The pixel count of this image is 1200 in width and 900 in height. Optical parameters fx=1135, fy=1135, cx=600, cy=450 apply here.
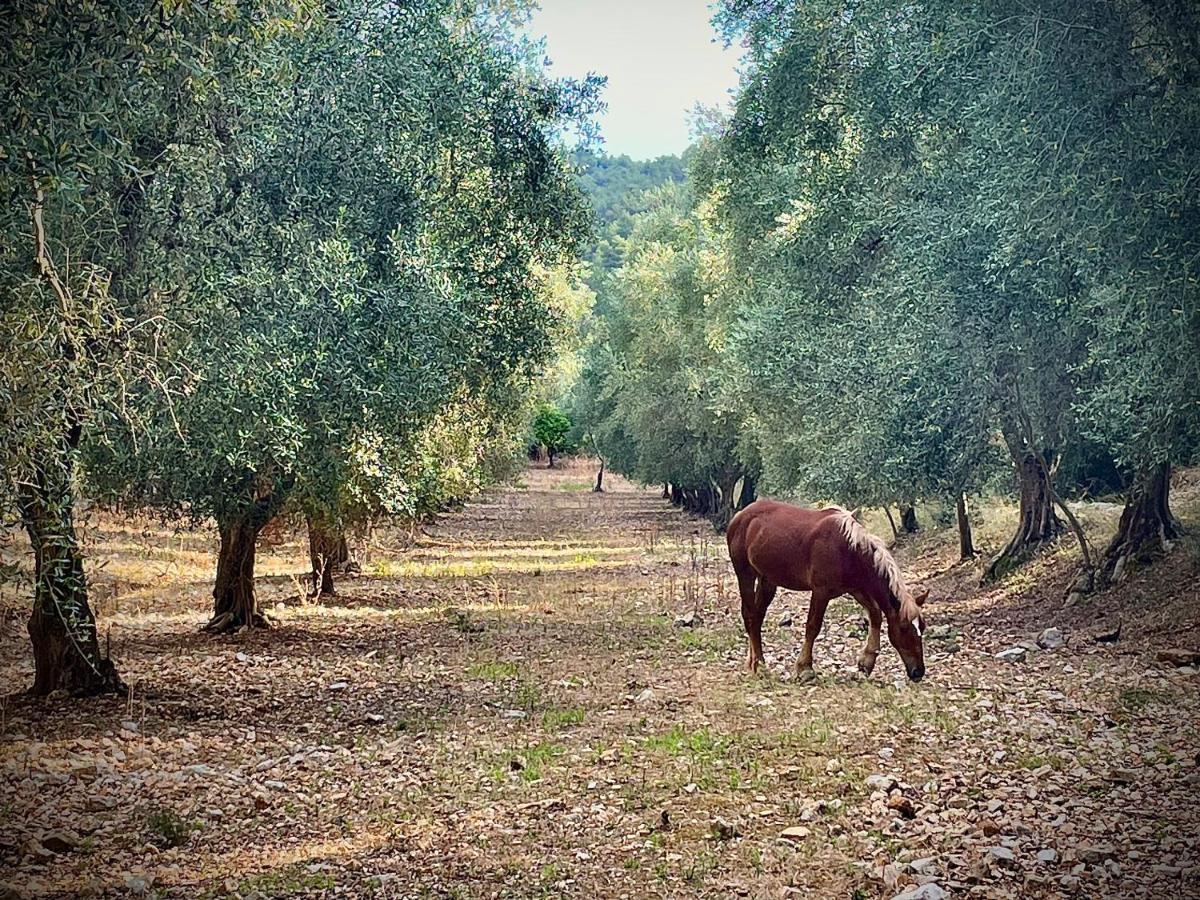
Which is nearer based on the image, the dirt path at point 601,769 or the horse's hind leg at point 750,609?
the dirt path at point 601,769

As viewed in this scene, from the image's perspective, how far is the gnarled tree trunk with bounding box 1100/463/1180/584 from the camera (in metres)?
17.8

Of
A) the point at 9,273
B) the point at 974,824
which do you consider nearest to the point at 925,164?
the point at 974,824

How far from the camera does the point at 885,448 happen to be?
17391 millimetres

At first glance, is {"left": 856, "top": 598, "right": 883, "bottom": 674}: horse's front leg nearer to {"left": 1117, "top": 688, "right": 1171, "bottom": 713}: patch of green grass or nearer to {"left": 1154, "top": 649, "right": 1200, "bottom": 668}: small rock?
{"left": 1117, "top": 688, "right": 1171, "bottom": 713}: patch of green grass

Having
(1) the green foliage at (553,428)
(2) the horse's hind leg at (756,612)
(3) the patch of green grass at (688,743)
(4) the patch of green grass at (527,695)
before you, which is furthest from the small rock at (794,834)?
(1) the green foliage at (553,428)

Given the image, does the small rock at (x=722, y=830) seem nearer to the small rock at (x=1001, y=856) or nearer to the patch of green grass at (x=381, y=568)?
the small rock at (x=1001, y=856)

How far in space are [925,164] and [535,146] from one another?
20.0ft

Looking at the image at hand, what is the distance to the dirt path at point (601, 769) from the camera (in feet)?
24.8

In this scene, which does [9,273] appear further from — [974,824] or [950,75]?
[950,75]

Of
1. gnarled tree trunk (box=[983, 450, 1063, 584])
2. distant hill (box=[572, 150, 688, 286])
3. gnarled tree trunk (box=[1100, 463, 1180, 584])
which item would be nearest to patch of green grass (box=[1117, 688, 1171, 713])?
gnarled tree trunk (box=[1100, 463, 1180, 584])

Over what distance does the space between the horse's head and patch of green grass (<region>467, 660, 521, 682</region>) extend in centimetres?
522

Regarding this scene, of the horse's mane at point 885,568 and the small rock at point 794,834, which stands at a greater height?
the horse's mane at point 885,568

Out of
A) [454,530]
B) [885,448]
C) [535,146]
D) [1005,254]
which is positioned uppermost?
[535,146]

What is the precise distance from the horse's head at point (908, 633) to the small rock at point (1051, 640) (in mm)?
2960
